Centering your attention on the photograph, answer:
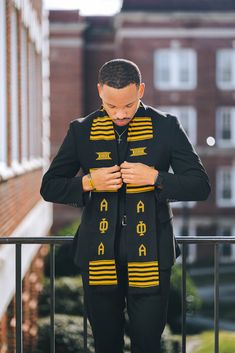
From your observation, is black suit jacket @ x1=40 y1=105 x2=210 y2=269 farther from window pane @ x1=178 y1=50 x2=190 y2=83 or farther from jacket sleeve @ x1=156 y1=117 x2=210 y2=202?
window pane @ x1=178 y1=50 x2=190 y2=83

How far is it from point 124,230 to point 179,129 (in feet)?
1.75

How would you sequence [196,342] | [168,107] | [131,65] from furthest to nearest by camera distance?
[168,107] → [196,342] → [131,65]

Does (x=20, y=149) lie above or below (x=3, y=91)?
below

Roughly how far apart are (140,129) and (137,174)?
0.24 metres

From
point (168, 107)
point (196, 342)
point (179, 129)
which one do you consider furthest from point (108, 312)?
point (168, 107)

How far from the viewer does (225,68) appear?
41469mm

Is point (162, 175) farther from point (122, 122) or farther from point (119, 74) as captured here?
point (119, 74)

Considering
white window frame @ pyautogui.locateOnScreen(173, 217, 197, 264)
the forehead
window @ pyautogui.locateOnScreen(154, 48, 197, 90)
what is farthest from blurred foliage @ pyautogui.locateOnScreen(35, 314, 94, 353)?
window @ pyautogui.locateOnScreen(154, 48, 197, 90)

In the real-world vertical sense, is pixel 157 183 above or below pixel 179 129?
below

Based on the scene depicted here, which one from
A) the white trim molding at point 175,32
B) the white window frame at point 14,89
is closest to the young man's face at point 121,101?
the white window frame at point 14,89

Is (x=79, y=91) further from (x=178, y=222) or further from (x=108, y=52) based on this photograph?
(x=178, y=222)

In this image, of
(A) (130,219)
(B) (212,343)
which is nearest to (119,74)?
(A) (130,219)

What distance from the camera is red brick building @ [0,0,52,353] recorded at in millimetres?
10328

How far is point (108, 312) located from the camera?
12.1 ft
